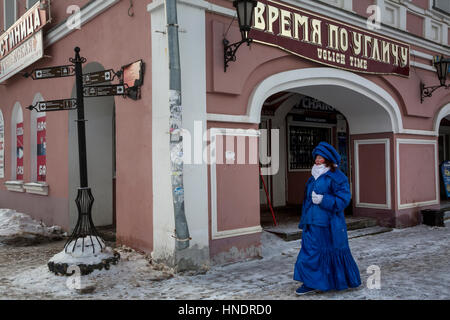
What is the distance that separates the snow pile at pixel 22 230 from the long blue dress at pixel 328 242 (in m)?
5.45

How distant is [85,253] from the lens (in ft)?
16.7

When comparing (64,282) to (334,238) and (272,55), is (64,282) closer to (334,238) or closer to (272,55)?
(334,238)

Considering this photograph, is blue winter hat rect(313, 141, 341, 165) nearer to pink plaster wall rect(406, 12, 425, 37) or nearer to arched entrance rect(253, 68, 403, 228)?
arched entrance rect(253, 68, 403, 228)

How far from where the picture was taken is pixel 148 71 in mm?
5613

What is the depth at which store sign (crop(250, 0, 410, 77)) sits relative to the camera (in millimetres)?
6172

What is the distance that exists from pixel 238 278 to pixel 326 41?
4.35m

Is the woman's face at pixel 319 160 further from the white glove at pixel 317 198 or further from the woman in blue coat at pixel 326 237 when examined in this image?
the white glove at pixel 317 198

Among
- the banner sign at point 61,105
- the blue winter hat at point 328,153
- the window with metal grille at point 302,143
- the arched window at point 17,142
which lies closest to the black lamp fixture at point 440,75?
the window with metal grille at point 302,143

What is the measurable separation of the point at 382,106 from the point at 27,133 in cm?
798

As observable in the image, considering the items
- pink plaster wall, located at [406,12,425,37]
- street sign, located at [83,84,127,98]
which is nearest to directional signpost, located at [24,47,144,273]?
street sign, located at [83,84,127,98]

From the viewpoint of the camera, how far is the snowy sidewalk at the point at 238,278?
4.39 meters

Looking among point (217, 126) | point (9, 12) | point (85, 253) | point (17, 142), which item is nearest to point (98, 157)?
point (85, 253)

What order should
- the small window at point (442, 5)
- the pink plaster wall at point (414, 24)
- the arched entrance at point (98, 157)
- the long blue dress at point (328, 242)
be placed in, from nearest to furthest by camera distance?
the long blue dress at point (328, 242) → the arched entrance at point (98, 157) → the pink plaster wall at point (414, 24) → the small window at point (442, 5)
